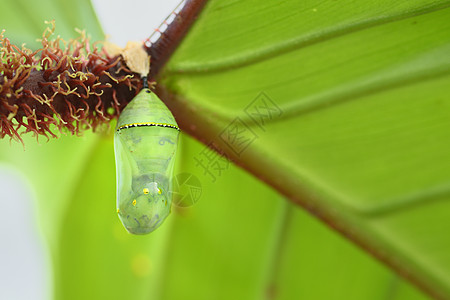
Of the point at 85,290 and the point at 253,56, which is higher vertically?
the point at 253,56

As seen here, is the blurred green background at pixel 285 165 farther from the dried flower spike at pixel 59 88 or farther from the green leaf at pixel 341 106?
the dried flower spike at pixel 59 88

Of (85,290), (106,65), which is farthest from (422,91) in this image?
(85,290)

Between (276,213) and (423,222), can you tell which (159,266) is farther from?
(423,222)

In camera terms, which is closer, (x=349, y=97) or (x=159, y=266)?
(x=349, y=97)

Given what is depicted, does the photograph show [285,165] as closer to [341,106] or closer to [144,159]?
[341,106]

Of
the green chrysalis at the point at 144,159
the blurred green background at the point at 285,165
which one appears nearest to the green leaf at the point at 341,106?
the blurred green background at the point at 285,165

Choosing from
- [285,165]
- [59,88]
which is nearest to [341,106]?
[285,165]

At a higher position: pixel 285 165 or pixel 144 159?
pixel 285 165
